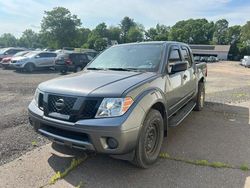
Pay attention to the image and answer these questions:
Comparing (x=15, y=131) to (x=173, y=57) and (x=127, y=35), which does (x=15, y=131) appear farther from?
(x=127, y=35)

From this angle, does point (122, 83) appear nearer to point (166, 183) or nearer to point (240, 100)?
point (166, 183)

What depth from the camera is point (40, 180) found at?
11.7ft

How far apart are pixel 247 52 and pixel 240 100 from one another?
269ft

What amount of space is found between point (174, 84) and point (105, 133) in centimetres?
211

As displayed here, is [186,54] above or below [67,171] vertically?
above

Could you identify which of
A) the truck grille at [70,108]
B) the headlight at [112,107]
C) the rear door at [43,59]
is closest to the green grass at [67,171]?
the truck grille at [70,108]

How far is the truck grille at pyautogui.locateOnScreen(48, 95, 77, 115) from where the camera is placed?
3426 millimetres

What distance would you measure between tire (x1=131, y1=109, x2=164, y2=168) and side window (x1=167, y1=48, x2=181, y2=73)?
1.08 meters

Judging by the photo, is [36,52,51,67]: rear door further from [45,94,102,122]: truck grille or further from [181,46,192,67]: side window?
[45,94,102,122]: truck grille

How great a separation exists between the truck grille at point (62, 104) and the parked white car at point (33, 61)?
55.5 feet

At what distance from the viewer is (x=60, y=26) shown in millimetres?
69812

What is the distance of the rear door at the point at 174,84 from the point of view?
15.0ft

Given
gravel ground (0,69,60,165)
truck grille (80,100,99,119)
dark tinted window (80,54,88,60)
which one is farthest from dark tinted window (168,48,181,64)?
dark tinted window (80,54,88,60)

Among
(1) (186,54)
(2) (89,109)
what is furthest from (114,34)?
(2) (89,109)
